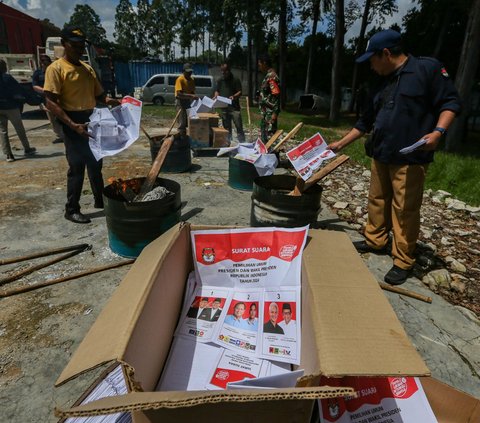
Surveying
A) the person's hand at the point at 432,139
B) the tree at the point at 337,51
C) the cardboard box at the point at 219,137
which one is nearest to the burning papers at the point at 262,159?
the person's hand at the point at 432,139

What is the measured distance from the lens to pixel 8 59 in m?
12.6

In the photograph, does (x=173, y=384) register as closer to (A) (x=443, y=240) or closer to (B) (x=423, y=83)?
(B) (x=423, y=83)

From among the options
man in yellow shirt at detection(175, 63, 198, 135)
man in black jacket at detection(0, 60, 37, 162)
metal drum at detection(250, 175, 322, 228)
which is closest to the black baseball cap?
metal drum at detection(250, 175, 322, 228)

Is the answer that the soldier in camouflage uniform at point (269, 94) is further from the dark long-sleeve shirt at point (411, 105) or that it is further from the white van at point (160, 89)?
the white van at point (160, 89)

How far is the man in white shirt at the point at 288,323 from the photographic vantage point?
67.5 inches

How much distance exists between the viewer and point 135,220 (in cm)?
300

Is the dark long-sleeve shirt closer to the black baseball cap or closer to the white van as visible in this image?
the black baseball cap

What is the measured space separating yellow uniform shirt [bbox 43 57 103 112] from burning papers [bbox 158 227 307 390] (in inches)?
100

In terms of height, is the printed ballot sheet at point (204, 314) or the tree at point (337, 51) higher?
the tree at point (337, 51)

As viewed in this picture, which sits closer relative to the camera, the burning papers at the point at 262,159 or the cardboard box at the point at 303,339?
the cardboard box at the point at 303,339

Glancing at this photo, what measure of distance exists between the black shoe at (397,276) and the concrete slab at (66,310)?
101mm

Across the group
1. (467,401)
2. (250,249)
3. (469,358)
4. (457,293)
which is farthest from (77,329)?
(457,293)

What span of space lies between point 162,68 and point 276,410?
28.5 meters

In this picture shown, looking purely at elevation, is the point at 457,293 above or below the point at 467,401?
below
